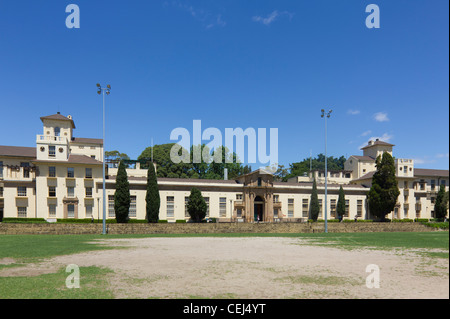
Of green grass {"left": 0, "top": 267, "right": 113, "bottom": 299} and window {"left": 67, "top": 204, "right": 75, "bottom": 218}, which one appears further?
window {"left": 67, "top": 204, "right": 75, "bottom": 218}

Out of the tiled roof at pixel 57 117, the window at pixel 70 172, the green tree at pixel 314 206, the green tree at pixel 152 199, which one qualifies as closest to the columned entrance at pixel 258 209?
the green tree at pixel 314 206

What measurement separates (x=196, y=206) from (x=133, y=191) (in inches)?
424

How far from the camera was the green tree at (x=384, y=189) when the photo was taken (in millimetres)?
58062

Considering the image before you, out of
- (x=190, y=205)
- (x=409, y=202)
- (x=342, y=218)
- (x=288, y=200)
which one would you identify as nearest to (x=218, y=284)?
(x=190, y=205)

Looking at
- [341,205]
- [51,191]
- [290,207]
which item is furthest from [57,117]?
[341,205]

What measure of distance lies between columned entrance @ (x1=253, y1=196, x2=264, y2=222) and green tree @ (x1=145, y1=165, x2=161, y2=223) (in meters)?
18.2

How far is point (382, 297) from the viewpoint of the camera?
7.46 meters

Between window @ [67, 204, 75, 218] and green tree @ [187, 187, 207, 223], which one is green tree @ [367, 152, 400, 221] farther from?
window @ [67, 204, 75, 218]

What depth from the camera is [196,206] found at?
4897 cm

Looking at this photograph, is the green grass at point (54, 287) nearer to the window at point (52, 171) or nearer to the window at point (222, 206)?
the window at point (52, 171)

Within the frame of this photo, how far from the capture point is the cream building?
47750 millimetres

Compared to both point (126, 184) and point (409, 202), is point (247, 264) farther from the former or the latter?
point (409, 202)

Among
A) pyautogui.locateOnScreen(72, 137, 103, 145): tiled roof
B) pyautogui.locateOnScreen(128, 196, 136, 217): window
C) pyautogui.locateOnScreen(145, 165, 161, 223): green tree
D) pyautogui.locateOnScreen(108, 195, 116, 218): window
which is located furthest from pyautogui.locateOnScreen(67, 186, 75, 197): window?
pyautogui.locateOnScreen(72, 137, 103, 145): tiled roof

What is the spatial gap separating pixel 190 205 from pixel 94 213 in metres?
15.3
